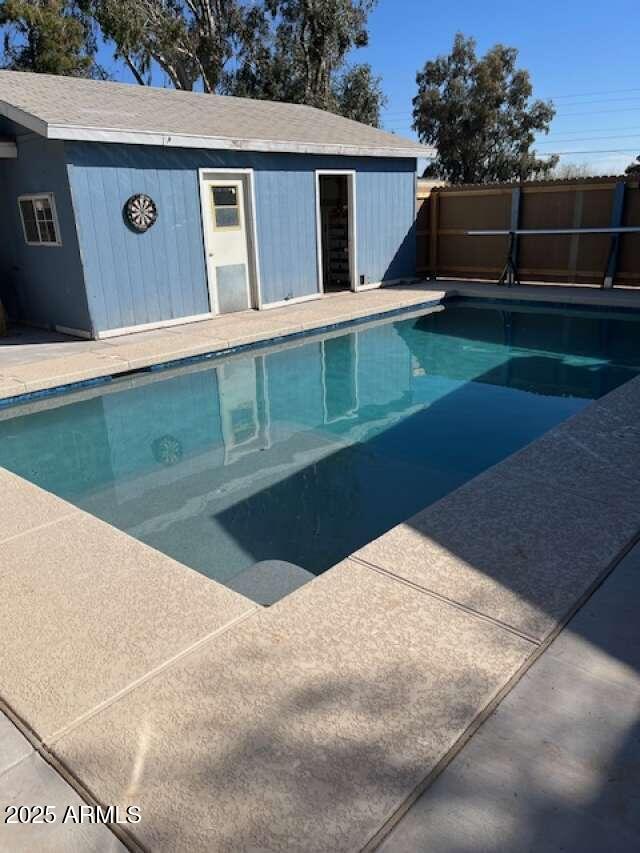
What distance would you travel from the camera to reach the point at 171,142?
7.70 meters

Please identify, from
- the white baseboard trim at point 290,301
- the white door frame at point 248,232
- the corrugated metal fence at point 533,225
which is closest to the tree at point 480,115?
the corrugated metal fence at point 533,225

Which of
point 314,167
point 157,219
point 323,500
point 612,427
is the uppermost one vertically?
point 314,167

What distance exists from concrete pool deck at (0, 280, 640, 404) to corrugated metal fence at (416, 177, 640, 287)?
0.50 metres

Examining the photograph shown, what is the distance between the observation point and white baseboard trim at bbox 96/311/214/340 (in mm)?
7793

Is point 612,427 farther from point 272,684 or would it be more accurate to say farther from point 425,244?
point 425,244

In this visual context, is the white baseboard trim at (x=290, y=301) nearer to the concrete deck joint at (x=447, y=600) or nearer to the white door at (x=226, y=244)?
the white door at (x=226, y=244)

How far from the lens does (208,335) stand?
7676 mm

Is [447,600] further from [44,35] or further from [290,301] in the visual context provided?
[44,35]

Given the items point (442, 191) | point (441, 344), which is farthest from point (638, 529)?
point (442, 191)

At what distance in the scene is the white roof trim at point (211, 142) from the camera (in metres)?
6.82

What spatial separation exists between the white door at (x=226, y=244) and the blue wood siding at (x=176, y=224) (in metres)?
0.18

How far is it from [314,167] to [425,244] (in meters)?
3.41

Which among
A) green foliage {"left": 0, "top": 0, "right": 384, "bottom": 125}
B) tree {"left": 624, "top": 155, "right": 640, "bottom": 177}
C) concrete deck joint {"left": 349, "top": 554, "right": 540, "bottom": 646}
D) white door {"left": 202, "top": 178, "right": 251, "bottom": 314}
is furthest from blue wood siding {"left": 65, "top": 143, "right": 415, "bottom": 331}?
tree {"left": 624, "top": 155, "right": 640, "bottom": 177}

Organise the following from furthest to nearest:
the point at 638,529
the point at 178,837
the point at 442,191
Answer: the point at 442,191 < the point at 638,529 < the point at 178,837
